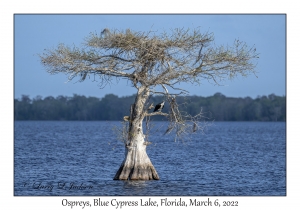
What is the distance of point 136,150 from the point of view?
28.2m

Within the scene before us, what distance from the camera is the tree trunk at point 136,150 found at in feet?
92.6

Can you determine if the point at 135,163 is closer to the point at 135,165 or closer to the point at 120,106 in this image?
the point at 135,165

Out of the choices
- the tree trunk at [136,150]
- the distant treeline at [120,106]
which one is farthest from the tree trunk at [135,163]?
the distant treeline at [120,106]

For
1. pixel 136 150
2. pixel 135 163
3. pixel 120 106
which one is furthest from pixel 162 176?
pixel 120 106

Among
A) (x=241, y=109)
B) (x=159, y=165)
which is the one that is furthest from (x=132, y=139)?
(x=241, y=109)

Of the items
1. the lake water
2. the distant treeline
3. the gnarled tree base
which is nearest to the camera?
the lake water

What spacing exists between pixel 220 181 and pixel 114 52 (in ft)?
27.6

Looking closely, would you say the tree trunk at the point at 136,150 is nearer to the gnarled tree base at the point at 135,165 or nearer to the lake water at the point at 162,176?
the gnarled tree base at the point at 135,165

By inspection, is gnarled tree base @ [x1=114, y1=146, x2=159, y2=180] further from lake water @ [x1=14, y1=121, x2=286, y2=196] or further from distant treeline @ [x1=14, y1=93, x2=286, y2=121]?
distant treeline @ [x1=14, y1=93, x2=286, y2=121]

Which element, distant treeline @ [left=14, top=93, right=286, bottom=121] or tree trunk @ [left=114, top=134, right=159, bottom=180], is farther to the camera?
distant treeline @ [left=14, top=93, right=286, bottom=121]

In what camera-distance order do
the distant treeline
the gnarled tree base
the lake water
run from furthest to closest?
the distant treeline < the gnarled tree base < the lake water

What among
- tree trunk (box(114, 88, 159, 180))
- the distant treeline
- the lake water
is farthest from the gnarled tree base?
the distant treeline

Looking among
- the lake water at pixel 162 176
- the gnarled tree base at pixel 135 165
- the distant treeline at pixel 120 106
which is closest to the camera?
the lake water at pixel 162 176

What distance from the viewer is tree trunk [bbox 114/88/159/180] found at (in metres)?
28.2
